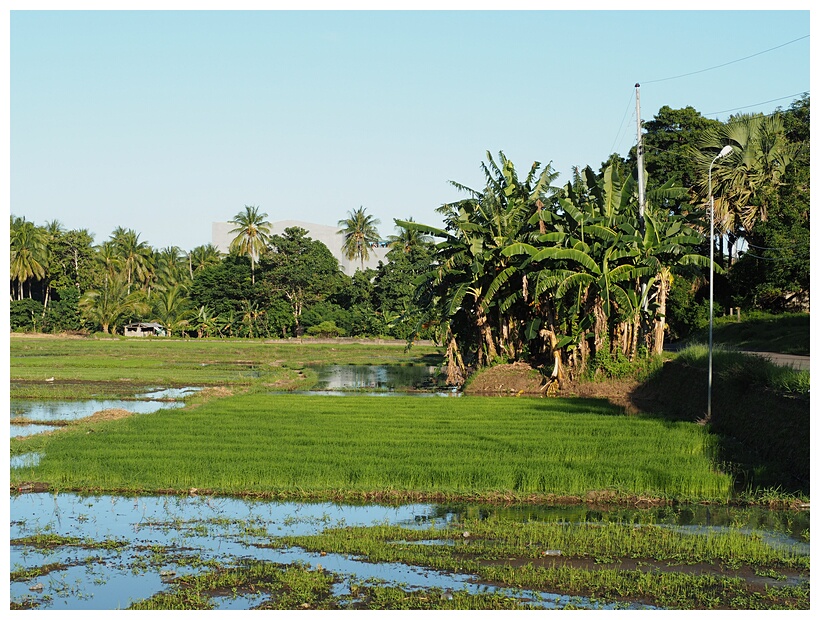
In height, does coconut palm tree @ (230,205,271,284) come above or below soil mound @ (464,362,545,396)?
above

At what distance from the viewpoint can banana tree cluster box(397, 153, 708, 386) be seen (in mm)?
23672

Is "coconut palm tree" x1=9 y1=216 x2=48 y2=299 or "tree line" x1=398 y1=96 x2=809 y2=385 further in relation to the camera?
"coconut palm tree" x1=9 y1=216 x2=48 y2=299

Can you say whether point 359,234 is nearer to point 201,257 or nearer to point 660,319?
point 201,257

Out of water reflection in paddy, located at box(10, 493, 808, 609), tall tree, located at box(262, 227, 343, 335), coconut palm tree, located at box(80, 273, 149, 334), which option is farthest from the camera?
coconut palm tree, located at box(80, 273, 149, 334)

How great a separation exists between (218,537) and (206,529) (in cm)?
34

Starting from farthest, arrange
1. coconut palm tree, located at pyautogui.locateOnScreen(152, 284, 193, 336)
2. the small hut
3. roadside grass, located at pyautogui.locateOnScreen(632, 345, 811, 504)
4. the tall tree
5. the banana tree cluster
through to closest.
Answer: the small hut → the tall tree → coconut palm tree, located at pyautogui.locateOnScreen(152, 284, 193, 336) → the banana tree cluster → roadside grass, located at pyautogui.locateOnScreen(632, 345, 811, 504)

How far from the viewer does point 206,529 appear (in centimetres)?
1014

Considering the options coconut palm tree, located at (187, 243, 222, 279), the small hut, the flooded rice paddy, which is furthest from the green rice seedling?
coconut palm tree, located at (187, 243, 222, 279)

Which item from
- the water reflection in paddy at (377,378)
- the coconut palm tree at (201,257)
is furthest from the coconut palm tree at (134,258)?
the water reflection in paddy at (377,378)

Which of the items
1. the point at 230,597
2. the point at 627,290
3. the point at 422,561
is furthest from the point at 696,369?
the point at 230,597

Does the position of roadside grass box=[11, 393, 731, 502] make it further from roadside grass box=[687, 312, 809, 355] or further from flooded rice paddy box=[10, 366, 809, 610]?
roadside grass box=[687, 312, 809, 355]

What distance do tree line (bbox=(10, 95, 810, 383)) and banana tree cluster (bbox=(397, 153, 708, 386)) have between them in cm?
5

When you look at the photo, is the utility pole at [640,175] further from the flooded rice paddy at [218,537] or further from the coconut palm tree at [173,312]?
the coconut palm tree at [173,312]

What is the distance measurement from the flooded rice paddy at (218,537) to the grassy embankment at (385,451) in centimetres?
66
